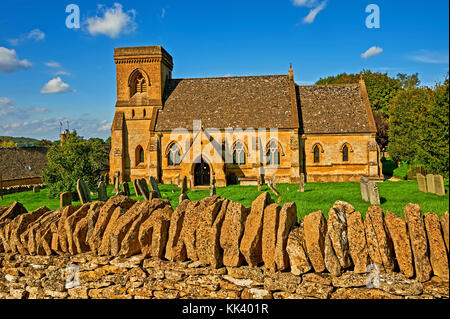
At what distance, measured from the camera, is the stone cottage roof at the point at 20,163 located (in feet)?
150

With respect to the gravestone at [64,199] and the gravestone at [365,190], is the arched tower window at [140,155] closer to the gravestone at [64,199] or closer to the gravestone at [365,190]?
the gravestone at [64,199]

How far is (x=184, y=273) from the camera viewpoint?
16.5 ft

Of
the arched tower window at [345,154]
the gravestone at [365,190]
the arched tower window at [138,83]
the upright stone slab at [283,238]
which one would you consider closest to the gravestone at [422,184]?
the gravestone at [365,190]

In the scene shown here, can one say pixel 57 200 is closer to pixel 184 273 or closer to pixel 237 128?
pixel 237 128

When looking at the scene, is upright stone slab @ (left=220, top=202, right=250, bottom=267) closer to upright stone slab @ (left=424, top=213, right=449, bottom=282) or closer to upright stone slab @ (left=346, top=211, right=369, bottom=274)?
upright stone slab @ (left=346, top=211, right=369, bottom=274)

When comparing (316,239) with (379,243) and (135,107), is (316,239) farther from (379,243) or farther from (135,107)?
(135,107)

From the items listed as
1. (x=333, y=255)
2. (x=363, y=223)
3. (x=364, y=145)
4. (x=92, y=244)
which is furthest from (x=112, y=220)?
(x=364, y=145)

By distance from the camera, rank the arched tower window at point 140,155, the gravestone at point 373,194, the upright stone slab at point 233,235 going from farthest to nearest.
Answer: the arched tower window at point 140,155 → the gravestone at point 373,194 → the upright stone slab at point 233,235

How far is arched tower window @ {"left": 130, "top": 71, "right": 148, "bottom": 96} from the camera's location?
36.1 m

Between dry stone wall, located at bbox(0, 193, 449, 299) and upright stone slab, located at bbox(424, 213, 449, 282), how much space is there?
11 mm

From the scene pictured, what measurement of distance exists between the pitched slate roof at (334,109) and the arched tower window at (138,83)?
16.4 metres

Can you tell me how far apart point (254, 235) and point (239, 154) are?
28544 millimetres

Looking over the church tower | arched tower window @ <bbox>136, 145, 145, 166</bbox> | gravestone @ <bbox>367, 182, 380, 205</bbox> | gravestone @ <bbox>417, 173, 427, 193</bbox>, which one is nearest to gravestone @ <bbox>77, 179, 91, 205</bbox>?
gravestone @ <bbox>367, 182, 380, 205</bbox>
